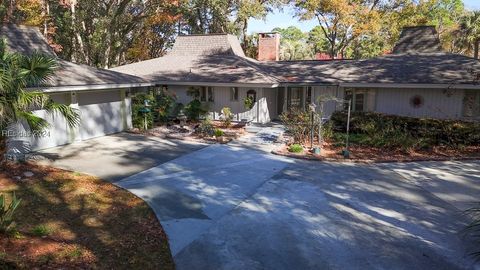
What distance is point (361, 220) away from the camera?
7.59 m

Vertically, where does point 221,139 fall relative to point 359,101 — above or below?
below

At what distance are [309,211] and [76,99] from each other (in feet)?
35.4

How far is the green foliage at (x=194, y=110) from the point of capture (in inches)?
779

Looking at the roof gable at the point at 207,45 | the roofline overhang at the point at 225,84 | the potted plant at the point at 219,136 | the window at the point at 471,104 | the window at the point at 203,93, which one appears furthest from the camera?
the roof gable at the point at 207,45

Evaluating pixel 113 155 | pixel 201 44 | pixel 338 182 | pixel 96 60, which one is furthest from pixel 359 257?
pixel 96 60

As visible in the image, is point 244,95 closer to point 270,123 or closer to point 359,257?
point 270,123

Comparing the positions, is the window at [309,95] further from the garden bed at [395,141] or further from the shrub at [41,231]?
the shrub at [41,231]

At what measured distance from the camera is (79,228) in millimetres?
6844

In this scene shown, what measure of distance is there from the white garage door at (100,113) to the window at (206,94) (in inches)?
221

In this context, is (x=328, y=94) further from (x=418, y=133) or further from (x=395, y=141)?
(x=395, y=141)

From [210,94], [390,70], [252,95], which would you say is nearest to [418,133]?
[390,70]

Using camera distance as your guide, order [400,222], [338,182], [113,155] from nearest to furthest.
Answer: [400,222] < [338,182] < [113,155]

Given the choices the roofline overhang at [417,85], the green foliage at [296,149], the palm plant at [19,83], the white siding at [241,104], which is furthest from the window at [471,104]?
the palm plant at [19,83]

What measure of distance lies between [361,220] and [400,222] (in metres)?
0.82
